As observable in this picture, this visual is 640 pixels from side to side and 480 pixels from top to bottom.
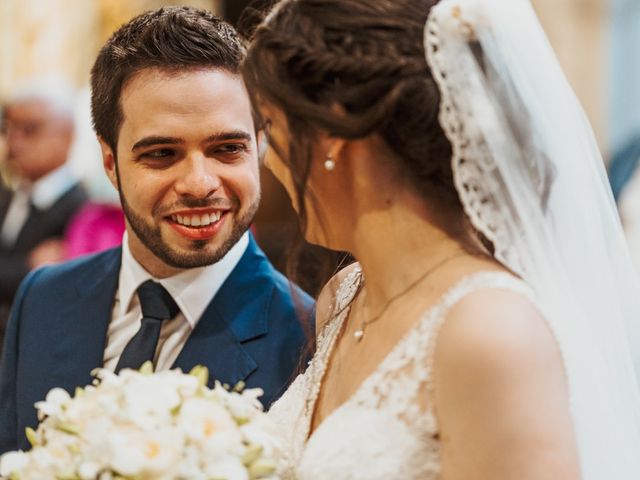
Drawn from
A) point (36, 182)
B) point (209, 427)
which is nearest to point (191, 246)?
point (209, 427)

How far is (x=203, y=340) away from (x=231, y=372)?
0.34 ft

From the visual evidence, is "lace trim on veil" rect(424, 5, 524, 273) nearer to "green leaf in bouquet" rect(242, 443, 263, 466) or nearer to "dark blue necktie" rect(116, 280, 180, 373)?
"green leaf in bouquet" rect(242, 443, 263, 466)

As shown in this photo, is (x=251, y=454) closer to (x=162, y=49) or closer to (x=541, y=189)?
(x=541, y=189)

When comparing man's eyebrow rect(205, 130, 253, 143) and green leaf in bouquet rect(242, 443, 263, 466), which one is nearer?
green leaf in bouquet rect(242, 443, 263, 466)

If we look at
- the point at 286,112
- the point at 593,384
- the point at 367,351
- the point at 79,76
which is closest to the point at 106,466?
the point at 367,351

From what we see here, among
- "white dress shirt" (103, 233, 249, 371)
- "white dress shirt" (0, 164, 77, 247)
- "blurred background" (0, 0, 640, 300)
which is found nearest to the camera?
"white dress shirt" (103, 233, 249, 371)

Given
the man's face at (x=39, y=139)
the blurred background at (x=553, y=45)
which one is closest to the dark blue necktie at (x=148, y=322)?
the man's face at (x=39, y=139)

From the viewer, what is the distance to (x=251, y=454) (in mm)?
2072

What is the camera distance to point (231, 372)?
277 cm

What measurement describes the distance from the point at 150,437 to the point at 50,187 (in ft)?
12.9

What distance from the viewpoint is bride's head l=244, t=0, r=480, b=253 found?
2.06 meters

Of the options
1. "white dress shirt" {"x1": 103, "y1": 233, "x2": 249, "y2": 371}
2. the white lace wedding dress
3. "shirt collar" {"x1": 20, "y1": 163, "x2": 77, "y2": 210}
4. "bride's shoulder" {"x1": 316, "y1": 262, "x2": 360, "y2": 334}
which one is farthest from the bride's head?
"shirt collar" {"x1": 20, "y1": 163, "x2": 77, "y2": 210}

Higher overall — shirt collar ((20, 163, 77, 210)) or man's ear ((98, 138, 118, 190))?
man's ear ((98, 138, 118, 190))

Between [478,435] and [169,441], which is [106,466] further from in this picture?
[478,435]
